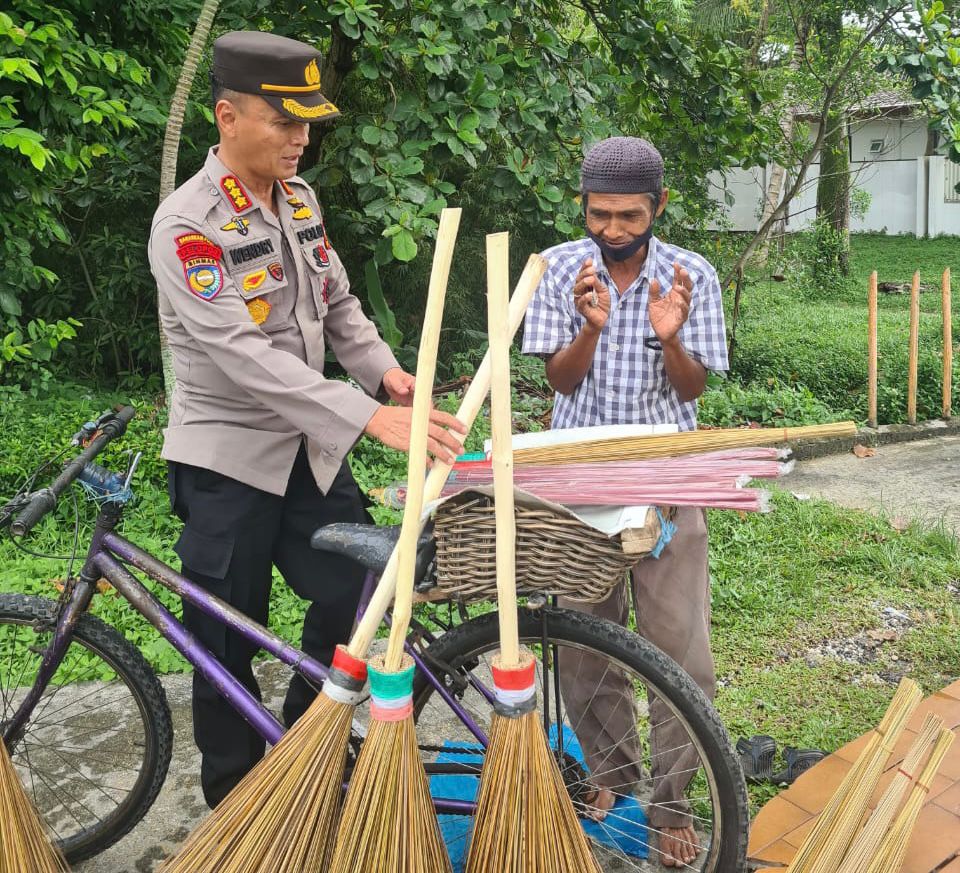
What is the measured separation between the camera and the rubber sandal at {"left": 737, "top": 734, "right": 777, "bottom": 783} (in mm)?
3145

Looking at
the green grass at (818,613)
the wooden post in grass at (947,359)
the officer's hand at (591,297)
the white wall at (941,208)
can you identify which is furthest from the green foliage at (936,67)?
the white wall at (941,208)

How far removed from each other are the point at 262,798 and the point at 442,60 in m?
3.75

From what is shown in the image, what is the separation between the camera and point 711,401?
7445 millimetres

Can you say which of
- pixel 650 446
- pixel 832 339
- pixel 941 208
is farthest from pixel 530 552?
pixel 941 208

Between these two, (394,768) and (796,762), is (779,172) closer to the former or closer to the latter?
(796,762)

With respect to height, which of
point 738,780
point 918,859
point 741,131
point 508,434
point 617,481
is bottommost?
point 918,859

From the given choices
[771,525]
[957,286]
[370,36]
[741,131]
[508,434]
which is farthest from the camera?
[957,286]

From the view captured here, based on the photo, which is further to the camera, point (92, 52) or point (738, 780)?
point (92, 52)

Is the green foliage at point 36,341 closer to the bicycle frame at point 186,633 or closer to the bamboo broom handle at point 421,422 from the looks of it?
the bicycle frame at point 186,633

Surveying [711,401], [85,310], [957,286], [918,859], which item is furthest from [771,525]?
[957,286]

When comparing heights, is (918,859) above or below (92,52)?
below

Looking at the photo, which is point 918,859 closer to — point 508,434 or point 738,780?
point 738,780

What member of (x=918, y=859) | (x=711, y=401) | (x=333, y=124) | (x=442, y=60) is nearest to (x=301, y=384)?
(x=918, y=859)

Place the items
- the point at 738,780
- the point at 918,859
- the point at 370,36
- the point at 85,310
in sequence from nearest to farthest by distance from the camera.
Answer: the point at 738,780
the point at 918,859
the point at 370,36
the point at 85,310
